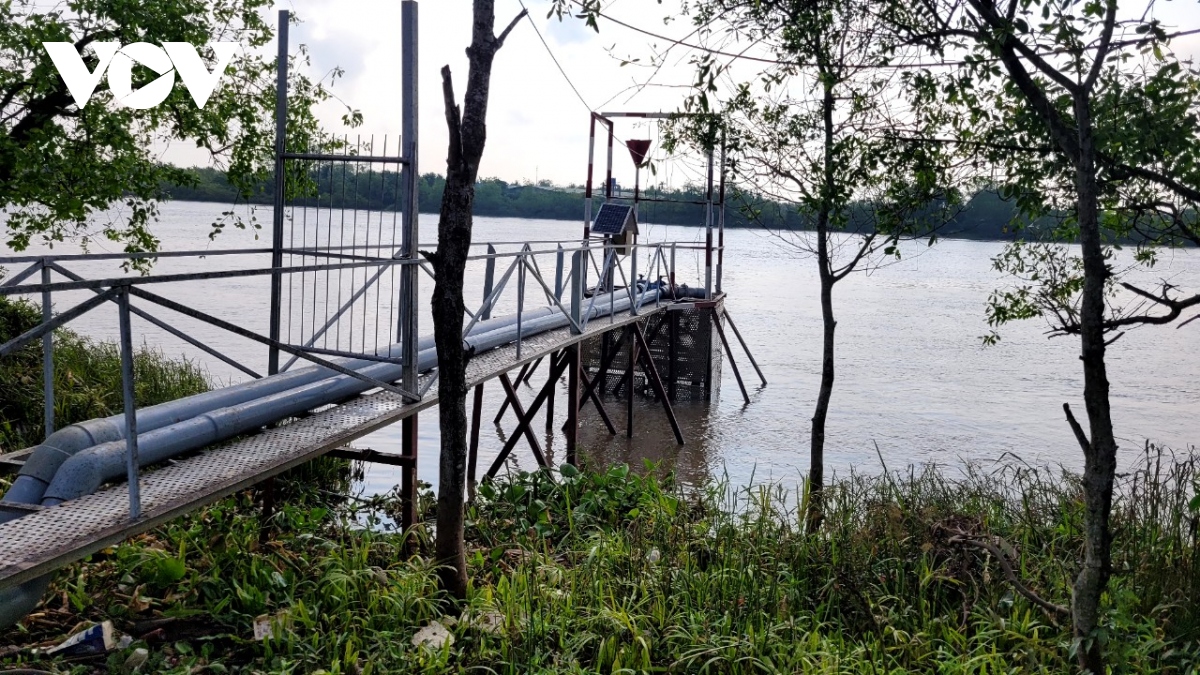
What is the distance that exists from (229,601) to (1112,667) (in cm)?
421

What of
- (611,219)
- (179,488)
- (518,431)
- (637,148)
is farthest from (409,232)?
(637,148)

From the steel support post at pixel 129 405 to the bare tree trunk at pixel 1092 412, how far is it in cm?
381

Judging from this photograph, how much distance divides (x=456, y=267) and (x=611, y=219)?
1023 centimetres

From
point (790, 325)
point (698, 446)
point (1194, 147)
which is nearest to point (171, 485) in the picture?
point (1194, 147)

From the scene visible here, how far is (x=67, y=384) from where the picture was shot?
36.3 ft

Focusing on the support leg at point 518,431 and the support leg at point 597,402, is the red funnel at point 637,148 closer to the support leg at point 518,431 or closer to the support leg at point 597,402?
the support leg at point 597,402

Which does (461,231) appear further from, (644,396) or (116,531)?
(644,396)

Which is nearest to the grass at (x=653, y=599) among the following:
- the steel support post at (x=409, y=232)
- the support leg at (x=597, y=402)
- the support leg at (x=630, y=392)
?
the steel support post at (x=409, y=232)

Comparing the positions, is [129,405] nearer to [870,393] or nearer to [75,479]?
[75,479]

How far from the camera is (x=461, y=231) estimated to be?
Result: 216 inches

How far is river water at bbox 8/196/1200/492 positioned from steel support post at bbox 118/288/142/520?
5226 mm

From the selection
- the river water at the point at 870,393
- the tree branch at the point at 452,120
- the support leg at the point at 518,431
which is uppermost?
the tree branch at the point at 452,120

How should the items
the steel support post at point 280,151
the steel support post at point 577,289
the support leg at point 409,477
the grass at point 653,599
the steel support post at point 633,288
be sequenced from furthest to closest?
the steel support post at point 633,288 → the steel support post at point 577,289 → the steel support post at point 280,151 → the support leg at point 409,477 → the grass at point 653,599

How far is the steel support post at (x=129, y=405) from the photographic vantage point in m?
4.32
